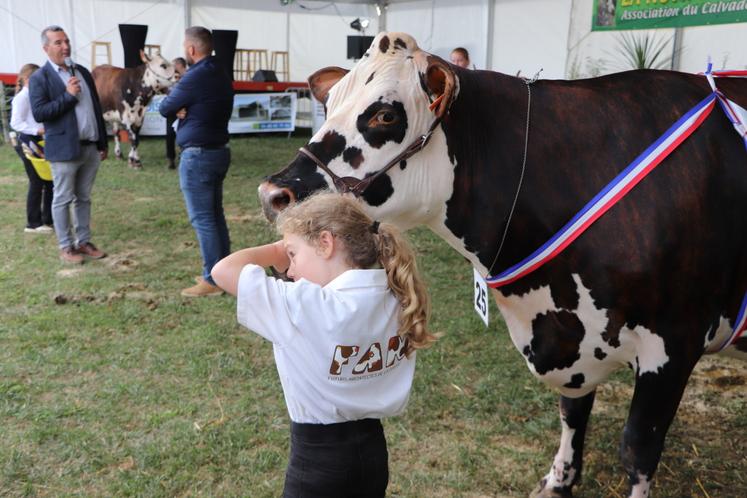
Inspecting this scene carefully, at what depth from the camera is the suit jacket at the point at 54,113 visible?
17.5 ft

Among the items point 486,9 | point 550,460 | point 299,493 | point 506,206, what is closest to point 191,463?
point 299,493

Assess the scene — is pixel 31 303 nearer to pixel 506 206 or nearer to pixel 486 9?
pixel 506 206

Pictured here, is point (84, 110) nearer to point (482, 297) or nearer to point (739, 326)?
point (482, 297)

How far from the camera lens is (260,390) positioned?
3.61m

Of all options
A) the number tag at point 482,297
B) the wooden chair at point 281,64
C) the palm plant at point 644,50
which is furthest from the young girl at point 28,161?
the wooden chair at point 281,64

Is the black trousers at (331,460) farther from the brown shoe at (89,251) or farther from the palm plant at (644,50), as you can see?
the palm plant at (644,50)

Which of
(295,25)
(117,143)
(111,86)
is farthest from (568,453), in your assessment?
(295,25)

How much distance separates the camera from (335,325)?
1546 millimetres

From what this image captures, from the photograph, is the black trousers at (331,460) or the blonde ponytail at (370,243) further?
the black trousers at (331,460)

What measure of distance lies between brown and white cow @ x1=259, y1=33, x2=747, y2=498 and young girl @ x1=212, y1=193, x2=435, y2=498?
0.36 metres

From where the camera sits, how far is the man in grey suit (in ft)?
17.6

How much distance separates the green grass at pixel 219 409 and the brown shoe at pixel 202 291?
0.40 ft

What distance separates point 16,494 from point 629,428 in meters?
2.35

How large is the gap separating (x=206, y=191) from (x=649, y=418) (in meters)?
3.52
